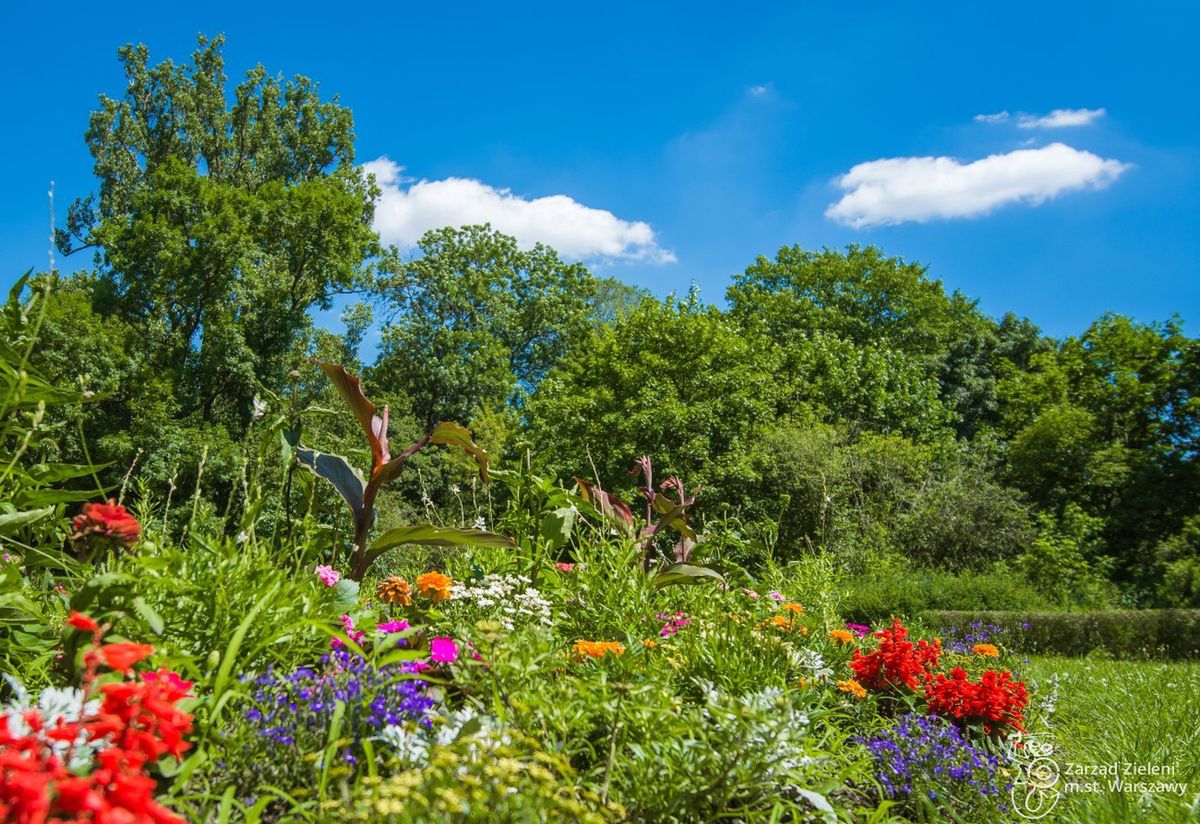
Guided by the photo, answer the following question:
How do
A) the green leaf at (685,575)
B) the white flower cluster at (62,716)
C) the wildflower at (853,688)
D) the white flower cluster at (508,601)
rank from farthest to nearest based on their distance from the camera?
the green leaf at (685,575) → the wildflower at (853,688) → the white flower cluster at (508,601) → the white flower cluster at (62,716)

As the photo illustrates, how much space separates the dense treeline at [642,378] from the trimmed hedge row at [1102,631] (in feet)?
4.15

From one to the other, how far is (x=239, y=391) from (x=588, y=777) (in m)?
16.1

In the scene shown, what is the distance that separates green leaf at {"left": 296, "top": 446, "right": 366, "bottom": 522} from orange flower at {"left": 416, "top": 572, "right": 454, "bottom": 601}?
0.33 metres

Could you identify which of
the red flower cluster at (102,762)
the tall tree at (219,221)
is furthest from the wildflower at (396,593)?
the tall tree at (219,221)

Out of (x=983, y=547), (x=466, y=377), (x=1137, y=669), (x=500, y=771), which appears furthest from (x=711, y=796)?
(x=466, y=377)

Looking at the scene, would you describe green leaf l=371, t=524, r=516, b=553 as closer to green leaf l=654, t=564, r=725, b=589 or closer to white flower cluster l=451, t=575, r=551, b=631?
white flower cluster l=451, t=575, r=551, b=631

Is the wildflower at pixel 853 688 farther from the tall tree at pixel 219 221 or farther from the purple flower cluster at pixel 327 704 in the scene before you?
the tall tree at pixel 219 221

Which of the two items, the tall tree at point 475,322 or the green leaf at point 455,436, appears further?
the tall tree at point 475,322

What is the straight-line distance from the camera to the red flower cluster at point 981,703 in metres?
2.76

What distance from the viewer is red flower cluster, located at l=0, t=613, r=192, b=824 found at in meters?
0.88

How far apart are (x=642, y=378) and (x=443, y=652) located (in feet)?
42.5

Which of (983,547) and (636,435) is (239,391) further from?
(983,547)

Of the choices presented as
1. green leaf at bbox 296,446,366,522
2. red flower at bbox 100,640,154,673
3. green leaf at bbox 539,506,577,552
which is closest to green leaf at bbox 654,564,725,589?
green leaf at bbox 539,506,577,552

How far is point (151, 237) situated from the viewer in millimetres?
14898
